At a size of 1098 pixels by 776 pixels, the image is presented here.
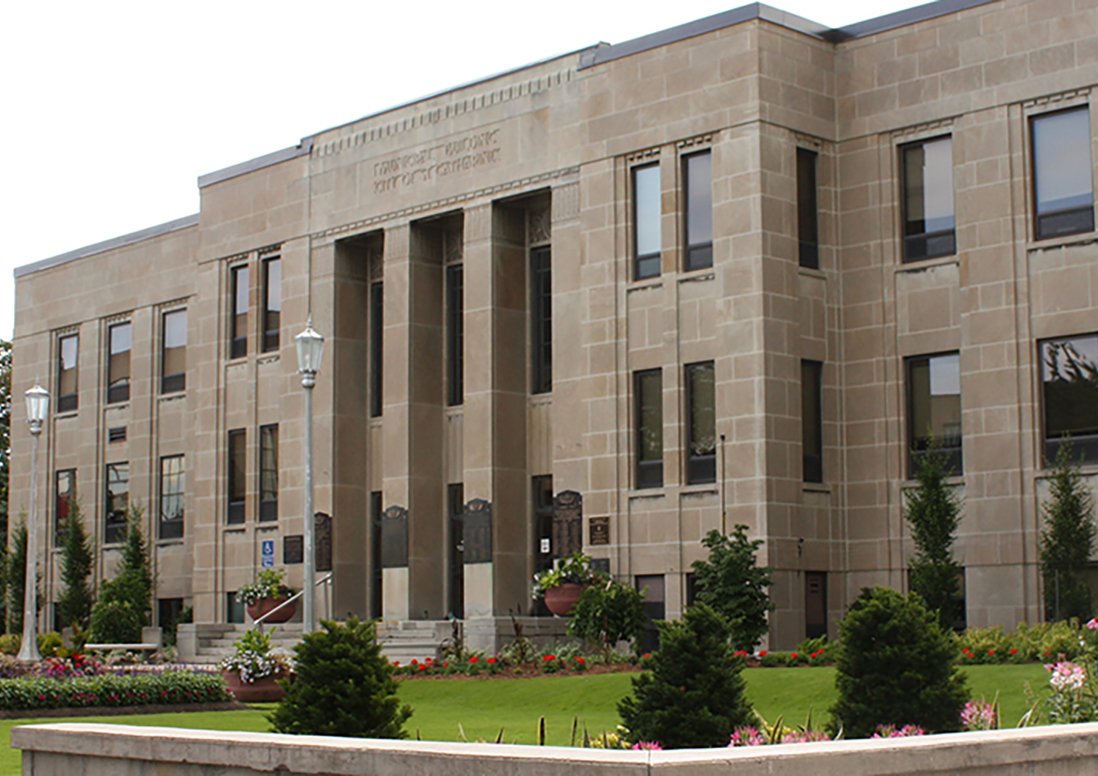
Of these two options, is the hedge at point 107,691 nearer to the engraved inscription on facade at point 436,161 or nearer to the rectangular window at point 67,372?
the engraved inscription on facade at point 436,161

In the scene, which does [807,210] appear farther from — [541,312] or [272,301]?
[272,301]

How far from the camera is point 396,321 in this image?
136 feet

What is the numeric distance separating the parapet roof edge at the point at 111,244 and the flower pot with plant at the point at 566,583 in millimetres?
19910

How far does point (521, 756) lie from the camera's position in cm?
898

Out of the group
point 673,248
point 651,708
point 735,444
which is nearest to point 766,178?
point 673,248

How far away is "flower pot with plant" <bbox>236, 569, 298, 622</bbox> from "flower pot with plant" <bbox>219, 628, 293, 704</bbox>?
44.1 feet

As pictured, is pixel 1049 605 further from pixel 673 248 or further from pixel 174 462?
pixel 174 462

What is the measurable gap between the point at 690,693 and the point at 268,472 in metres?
31.3

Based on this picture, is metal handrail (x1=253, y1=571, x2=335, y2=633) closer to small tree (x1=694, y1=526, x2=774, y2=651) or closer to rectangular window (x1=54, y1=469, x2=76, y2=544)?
small tree (x1=694, y1=526, x2=774, y2=651)

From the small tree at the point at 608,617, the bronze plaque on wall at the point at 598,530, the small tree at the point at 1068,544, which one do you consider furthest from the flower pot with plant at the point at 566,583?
the small tree at the point at 1068,544

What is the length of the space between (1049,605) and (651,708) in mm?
18264

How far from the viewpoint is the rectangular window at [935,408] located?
110 feet

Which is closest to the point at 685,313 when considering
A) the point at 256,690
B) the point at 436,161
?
the point at 436,161

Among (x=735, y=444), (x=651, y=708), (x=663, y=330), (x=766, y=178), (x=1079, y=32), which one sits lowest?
(x=651, y=708)
